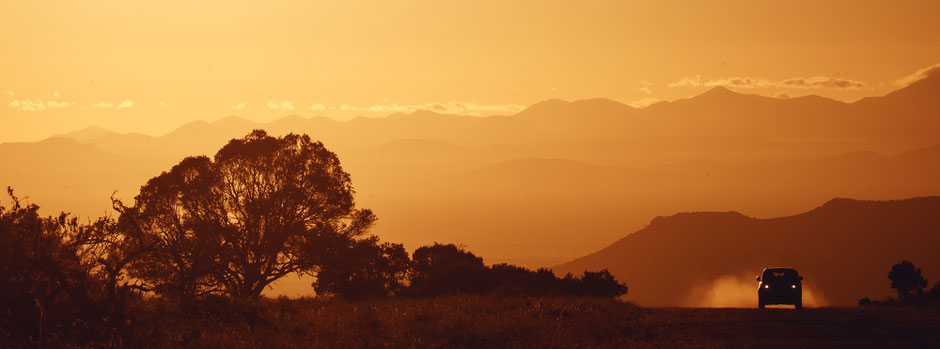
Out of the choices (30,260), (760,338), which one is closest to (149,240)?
(30,260)

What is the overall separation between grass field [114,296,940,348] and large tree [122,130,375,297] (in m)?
11.9

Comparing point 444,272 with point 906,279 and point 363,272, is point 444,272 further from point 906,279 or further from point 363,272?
point 906,279

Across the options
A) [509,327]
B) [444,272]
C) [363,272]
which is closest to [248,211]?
[363,272]

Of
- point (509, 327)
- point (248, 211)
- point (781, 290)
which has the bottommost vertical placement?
point (509, 327)

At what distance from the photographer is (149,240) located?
37.8 metres

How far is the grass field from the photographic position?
21172 millimetres

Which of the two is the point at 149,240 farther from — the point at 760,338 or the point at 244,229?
the point at 760,338

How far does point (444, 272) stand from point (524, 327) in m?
28.8

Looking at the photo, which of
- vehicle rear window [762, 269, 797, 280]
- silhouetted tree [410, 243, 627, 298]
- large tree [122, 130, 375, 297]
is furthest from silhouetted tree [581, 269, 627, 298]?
large tree [122, 130, 375, 297]

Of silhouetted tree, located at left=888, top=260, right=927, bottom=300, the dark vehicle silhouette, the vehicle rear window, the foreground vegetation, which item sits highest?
silhouetted tree, located at left=888, top=260, right=927, bottom=300

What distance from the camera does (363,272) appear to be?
148 feet

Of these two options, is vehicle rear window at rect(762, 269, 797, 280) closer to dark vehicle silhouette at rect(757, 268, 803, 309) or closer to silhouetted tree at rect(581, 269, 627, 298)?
dark vehicle silhouette at rect(757, 268, 803, 309)

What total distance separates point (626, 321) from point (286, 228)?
66.6 feet

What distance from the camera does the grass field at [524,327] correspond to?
21172 millimetres
